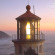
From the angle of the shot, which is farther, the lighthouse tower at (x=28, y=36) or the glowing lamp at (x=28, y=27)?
the glowing lamp at (x=28, y=27)

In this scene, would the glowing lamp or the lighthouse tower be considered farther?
the glowing lamp

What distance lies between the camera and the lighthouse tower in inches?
424

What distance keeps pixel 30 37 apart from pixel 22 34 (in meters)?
0.55

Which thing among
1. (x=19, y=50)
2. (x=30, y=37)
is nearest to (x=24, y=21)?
(x=30, y=37)

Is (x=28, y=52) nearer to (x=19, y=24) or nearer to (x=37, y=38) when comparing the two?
(x=37, y=38)

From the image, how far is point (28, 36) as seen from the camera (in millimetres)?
10930

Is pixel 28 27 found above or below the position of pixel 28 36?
above

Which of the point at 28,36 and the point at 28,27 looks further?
the point at 28,27

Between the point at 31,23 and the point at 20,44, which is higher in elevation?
the point at 31,23

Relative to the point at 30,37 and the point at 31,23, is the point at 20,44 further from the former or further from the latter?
the point at 31,23

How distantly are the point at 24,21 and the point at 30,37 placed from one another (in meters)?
1.07

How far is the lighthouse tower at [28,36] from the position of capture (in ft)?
35.3

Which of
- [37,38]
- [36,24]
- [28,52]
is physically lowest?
[28,52]

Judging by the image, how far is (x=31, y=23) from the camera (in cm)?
1095
